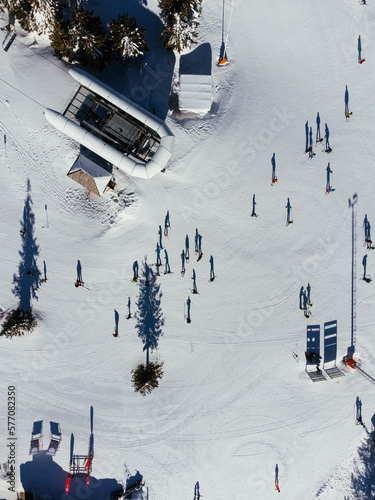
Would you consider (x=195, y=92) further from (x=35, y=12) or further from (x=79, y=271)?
(x=79, y=271)

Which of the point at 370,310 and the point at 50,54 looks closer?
the point at 50,54

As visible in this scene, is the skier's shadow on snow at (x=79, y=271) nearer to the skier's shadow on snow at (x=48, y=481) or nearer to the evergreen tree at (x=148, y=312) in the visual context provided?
the evergreen tree at (x=148, y=312)

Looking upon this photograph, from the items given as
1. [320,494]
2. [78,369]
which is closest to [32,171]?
[78,369]

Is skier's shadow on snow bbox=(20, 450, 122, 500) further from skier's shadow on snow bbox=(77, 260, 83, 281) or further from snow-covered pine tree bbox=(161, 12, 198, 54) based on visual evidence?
snow-covered pine tree bbox=(161, 12, 198, 54)

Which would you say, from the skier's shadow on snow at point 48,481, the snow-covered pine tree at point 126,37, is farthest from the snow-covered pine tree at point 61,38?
the skier's shadow on snow at point 48,481

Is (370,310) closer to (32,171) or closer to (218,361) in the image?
(218,361)

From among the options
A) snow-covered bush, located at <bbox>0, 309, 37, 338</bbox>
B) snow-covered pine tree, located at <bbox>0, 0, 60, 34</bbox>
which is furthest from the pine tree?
snow-covered bush, located at <bbox>0, 309, 37, 338</bbox>
